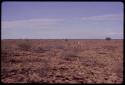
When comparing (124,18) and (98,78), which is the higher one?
(124,18)

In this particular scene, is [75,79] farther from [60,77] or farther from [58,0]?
[58,0]

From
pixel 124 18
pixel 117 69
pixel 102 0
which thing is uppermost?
pixel 102 0

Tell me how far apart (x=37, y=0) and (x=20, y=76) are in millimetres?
5794

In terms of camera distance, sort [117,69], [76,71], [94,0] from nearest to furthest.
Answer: [94,0] → [76,71] → [117,69]

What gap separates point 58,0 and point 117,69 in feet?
28.2

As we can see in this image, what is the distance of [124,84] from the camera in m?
3.97

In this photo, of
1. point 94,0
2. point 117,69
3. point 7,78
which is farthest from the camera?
point 117,69

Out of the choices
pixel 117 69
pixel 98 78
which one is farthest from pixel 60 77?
A: pixel 117 69

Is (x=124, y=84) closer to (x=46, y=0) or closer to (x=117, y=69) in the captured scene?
(x=46, y=0)

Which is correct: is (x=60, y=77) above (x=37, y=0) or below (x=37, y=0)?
below

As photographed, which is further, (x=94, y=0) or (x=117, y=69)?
(x=117, y=69)

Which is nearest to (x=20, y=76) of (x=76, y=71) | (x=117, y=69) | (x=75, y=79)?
(x=75, y=79)

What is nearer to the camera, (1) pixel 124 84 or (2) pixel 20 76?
(1) pixel 124 84

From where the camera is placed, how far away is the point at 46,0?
12.8ft
